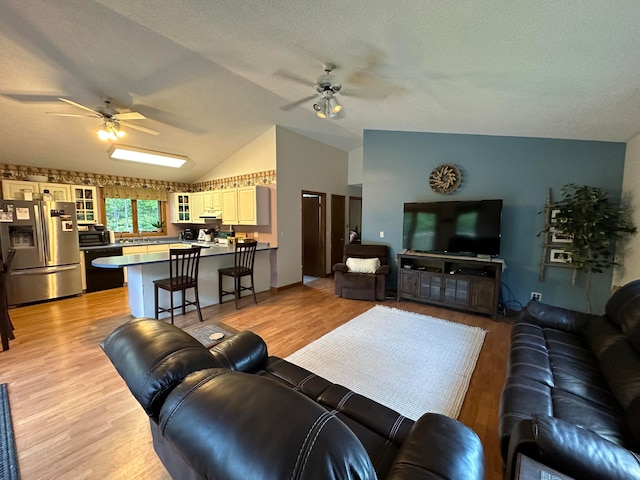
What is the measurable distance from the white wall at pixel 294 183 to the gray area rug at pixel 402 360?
2134 mm

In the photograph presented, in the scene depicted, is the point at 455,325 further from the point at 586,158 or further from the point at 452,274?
the point at 586,158

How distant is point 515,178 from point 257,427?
4809 mm

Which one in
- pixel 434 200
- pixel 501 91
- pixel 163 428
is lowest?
pixel 163 428

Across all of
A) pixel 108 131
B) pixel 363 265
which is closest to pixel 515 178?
pixel 363 265

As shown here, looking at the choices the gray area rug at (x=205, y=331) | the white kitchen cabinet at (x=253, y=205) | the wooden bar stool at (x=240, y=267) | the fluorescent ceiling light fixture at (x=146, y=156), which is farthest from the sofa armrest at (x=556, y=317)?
the fluorescent ceiling light fixture at (x=146, y=156)

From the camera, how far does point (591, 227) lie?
128 inches

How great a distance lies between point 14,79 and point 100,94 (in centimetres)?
75

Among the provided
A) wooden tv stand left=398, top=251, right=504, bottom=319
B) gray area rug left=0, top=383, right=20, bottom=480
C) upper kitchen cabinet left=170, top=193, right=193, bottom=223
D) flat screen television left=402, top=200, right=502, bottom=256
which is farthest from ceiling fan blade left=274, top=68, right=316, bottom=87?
upper kitchen cabinet left=170, top=193, right=193, bottom=223

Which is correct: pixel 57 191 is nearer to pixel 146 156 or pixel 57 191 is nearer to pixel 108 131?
pixel 146 156

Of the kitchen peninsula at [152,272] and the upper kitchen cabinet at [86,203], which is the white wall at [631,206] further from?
the upper kitchen cabinet at [86,203]

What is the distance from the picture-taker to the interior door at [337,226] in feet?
21.3

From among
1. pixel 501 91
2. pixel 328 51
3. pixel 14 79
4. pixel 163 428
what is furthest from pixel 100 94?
pixel 501 91

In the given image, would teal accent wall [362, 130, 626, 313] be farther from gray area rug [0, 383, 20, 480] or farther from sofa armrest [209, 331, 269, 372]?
gray area rug [0, 383, 20, 480]

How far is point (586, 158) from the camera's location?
362 centimetres
